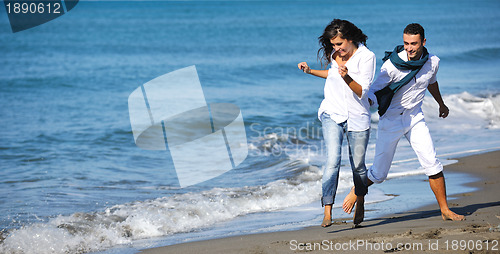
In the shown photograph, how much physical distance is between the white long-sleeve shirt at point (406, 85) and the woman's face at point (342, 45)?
38cm

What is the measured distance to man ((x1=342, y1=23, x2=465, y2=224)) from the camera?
188 inches

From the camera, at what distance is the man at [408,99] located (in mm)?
4773

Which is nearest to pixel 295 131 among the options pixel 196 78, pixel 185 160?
pixel 185 160

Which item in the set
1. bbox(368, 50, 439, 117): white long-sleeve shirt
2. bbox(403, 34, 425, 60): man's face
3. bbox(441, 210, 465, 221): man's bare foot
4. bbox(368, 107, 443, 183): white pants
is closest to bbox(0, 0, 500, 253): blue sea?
bbox(441, 210, 465, 221): man's bare foot

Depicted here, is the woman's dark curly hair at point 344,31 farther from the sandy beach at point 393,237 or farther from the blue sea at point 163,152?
the blue sea at point 163,152

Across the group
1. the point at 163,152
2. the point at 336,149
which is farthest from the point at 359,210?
the point at 163,152

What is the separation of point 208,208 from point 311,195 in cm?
134

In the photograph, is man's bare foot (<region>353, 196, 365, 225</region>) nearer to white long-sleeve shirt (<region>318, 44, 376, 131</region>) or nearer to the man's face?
white long-sleeve shirt (<region>318, 44, 376, 131</region>)

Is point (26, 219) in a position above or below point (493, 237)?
below

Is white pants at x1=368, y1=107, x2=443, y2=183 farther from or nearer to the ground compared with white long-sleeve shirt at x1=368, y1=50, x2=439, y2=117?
nearer to the ground

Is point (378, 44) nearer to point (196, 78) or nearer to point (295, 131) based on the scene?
point (196, 78)

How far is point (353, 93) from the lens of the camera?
458cm

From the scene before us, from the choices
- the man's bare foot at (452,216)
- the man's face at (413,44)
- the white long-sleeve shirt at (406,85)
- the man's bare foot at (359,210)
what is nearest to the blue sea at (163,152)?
the man's bare foot at (359,210)

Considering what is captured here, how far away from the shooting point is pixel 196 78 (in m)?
21.0
